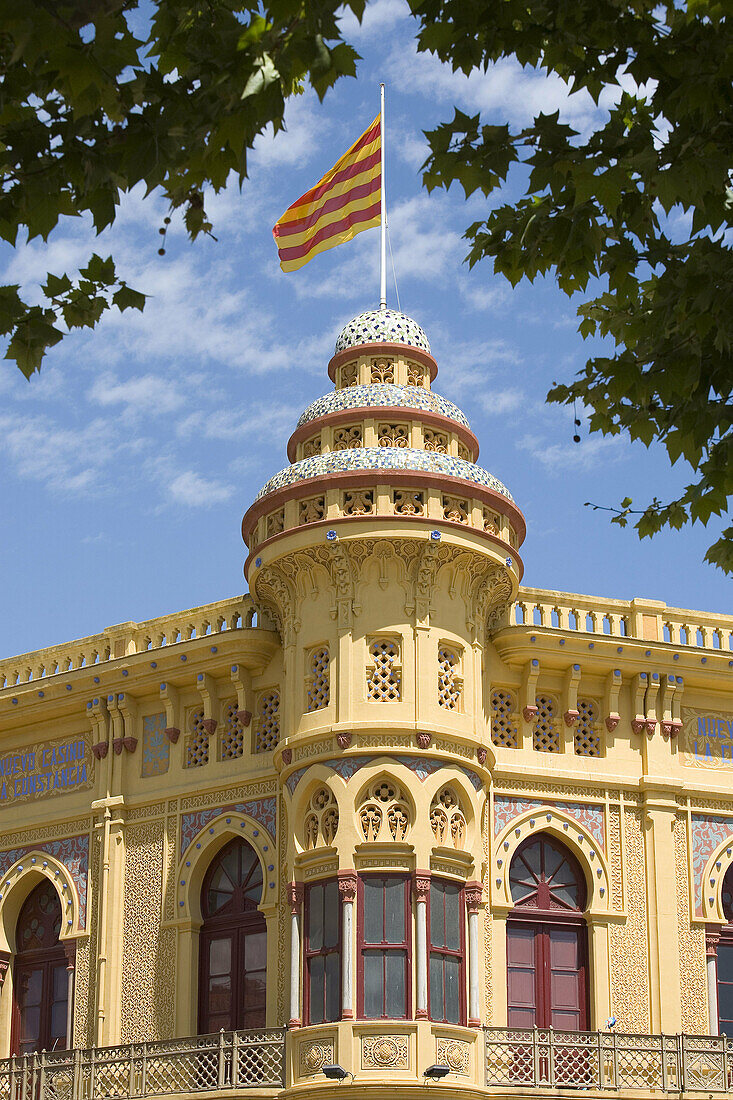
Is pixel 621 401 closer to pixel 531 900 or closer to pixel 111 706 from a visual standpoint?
pixel 531 900

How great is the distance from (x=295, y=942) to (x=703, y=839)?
5995mm

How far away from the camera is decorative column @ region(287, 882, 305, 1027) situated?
2091cm

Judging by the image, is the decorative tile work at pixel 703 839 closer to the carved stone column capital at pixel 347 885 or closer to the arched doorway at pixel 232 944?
the carved stone column capital at pixel 347 885

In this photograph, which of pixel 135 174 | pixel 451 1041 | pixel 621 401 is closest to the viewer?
pixel 135 174

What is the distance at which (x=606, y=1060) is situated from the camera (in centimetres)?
2152

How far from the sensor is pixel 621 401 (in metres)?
11.4

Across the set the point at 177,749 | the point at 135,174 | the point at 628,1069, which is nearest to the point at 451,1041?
the point at 628,1069

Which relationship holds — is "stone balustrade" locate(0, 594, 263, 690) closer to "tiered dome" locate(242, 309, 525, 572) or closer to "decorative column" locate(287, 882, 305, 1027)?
"tiered dome" locate(242, 309, 525, 572)

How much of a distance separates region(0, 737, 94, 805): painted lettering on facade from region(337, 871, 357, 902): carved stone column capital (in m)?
5.56

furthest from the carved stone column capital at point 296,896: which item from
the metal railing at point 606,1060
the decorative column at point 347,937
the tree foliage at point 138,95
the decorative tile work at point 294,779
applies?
the tree foliage at point 138,95

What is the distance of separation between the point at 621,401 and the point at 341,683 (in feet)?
35.3

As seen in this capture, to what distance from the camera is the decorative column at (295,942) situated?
68.6 feet

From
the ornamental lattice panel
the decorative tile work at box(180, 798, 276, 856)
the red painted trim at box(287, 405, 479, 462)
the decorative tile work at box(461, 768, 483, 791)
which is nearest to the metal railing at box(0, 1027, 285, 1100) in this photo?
the decorative tile work at box(180, 798, 276, 856)

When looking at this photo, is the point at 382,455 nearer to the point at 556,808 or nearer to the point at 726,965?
the point at 556,808
